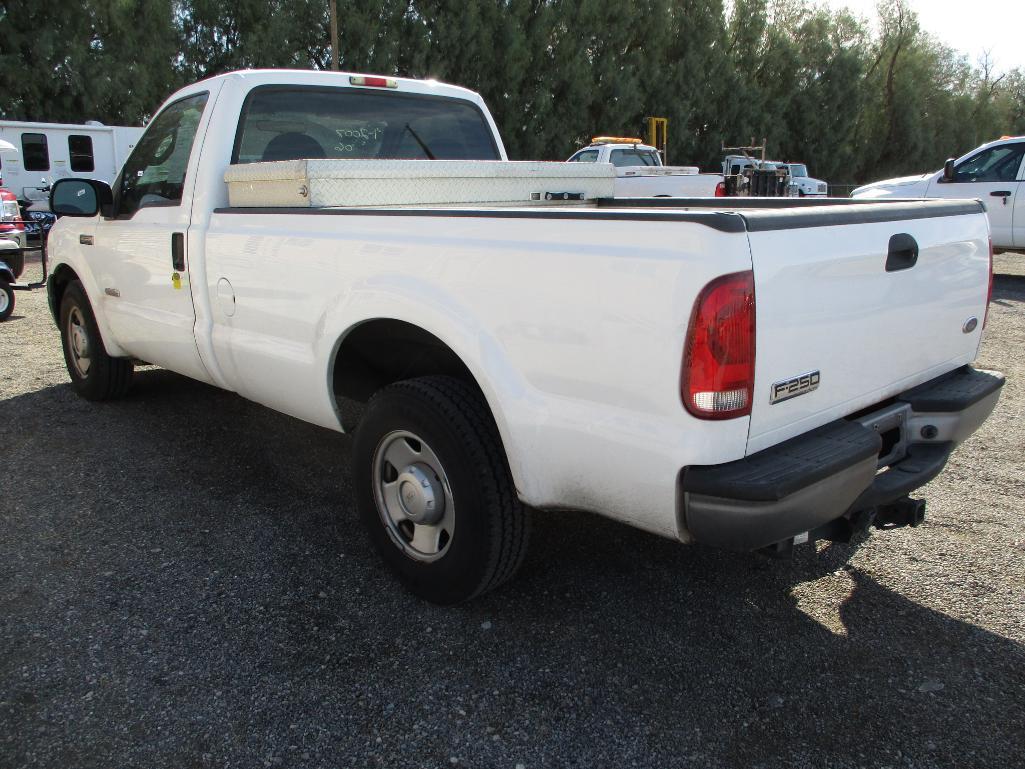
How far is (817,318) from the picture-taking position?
238 centimetres

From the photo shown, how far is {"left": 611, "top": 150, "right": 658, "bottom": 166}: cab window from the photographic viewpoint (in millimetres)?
18250

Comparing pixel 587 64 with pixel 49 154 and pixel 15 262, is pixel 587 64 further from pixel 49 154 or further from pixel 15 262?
pixel 15 262

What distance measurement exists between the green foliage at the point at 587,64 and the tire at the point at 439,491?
83.8 ft

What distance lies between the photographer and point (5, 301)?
869 cm

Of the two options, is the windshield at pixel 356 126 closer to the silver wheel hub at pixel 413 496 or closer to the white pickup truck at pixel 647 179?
the silver wheel hub at pixel 413 496

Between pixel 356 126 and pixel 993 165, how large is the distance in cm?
1086

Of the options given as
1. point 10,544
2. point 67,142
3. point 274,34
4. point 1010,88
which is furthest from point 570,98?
point 1010,88

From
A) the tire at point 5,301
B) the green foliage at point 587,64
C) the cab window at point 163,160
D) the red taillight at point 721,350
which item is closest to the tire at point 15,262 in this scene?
the tire at point 5,301

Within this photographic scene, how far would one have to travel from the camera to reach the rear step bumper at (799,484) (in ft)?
7.25

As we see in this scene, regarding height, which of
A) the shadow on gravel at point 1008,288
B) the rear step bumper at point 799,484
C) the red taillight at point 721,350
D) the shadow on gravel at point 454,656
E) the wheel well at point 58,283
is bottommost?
the shadow on gravel at point 454,656

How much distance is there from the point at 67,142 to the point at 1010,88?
53329 millimetres

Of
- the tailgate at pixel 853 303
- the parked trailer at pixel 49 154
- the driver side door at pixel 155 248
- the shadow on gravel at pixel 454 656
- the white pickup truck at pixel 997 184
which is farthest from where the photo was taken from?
the parked trailer at pixel 49 154

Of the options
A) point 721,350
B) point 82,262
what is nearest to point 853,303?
point 721,350

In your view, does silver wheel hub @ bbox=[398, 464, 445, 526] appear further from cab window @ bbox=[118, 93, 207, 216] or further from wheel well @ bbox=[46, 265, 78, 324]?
wheel well @ bbox=[46, 265, 78, 324]
